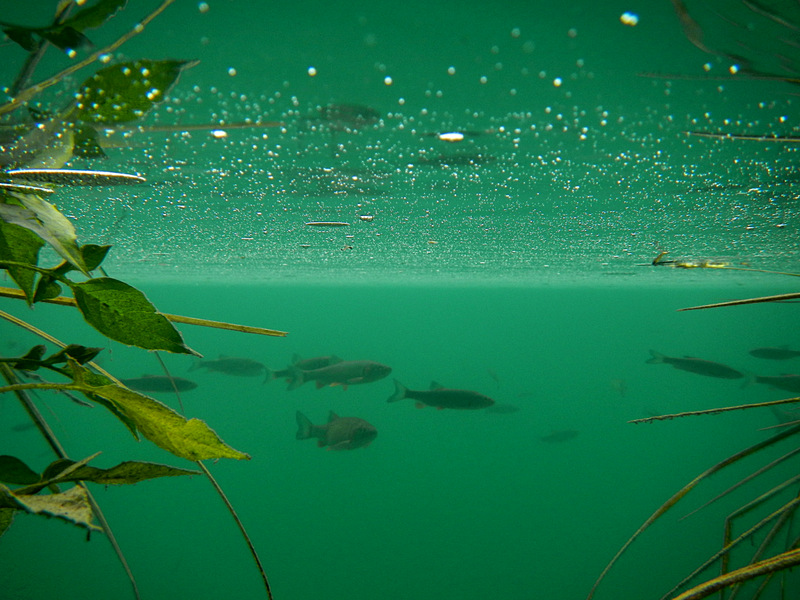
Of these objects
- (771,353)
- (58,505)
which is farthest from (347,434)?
(771,353)

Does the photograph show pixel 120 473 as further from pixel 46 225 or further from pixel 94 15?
pixel 94 15

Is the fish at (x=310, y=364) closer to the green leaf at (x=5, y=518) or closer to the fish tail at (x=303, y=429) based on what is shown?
the fish tail at (x=303, y=429)

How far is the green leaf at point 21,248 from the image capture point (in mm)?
913

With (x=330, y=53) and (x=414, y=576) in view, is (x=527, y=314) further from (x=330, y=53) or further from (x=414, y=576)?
(x=330, y=53)

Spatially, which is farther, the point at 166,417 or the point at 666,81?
the point at 666,81

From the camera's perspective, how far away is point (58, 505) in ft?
1.91

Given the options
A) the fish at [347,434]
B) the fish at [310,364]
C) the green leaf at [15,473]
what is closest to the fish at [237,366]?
the fish at [310,364]

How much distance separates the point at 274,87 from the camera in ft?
12.1

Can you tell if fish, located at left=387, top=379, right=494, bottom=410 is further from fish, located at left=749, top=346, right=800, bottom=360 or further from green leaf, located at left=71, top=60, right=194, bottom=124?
green leaf, located at left=71, top=60, right=194, bottom=124

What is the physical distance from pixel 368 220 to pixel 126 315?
8189mm

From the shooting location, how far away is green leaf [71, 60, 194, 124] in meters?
1.11

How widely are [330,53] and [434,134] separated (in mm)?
1583

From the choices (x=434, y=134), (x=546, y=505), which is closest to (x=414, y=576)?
(x=546, y=505)

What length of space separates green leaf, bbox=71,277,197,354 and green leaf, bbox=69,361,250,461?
101 millimetres
